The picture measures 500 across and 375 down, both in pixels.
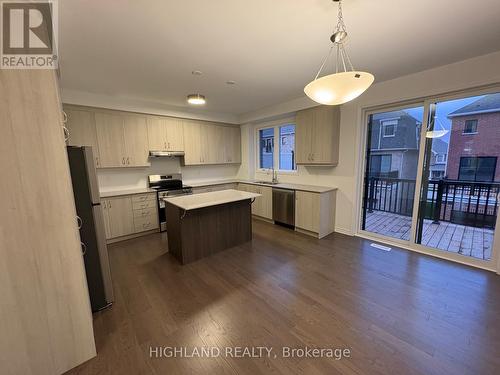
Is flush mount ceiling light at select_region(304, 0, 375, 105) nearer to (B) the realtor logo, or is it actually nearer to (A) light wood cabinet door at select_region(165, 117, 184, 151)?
(B) the realtor logo

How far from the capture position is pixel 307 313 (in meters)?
1.99

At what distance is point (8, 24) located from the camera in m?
1.17

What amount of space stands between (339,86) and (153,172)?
4177 millimetres

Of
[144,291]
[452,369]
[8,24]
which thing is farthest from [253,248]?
[8,24]

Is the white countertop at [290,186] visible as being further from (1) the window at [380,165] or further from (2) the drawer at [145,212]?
(2) the drawer at [145,212]

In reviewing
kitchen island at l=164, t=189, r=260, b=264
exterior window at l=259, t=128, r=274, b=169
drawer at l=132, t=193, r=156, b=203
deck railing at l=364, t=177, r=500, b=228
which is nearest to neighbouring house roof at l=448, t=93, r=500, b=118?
deck railing at l=364, t=177, r=500, b=228

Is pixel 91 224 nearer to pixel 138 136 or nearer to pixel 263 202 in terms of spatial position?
pixel 138 136

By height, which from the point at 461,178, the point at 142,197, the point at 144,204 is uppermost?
the point at 461,178

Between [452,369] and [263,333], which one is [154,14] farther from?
[452,369]

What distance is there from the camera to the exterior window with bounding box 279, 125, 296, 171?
490 centimetres

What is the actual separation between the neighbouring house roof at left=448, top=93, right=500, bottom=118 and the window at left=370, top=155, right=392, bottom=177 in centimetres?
98

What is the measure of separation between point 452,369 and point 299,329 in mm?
1043

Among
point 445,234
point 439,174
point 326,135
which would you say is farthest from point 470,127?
point 326,135

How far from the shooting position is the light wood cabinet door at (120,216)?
12.0 ft
